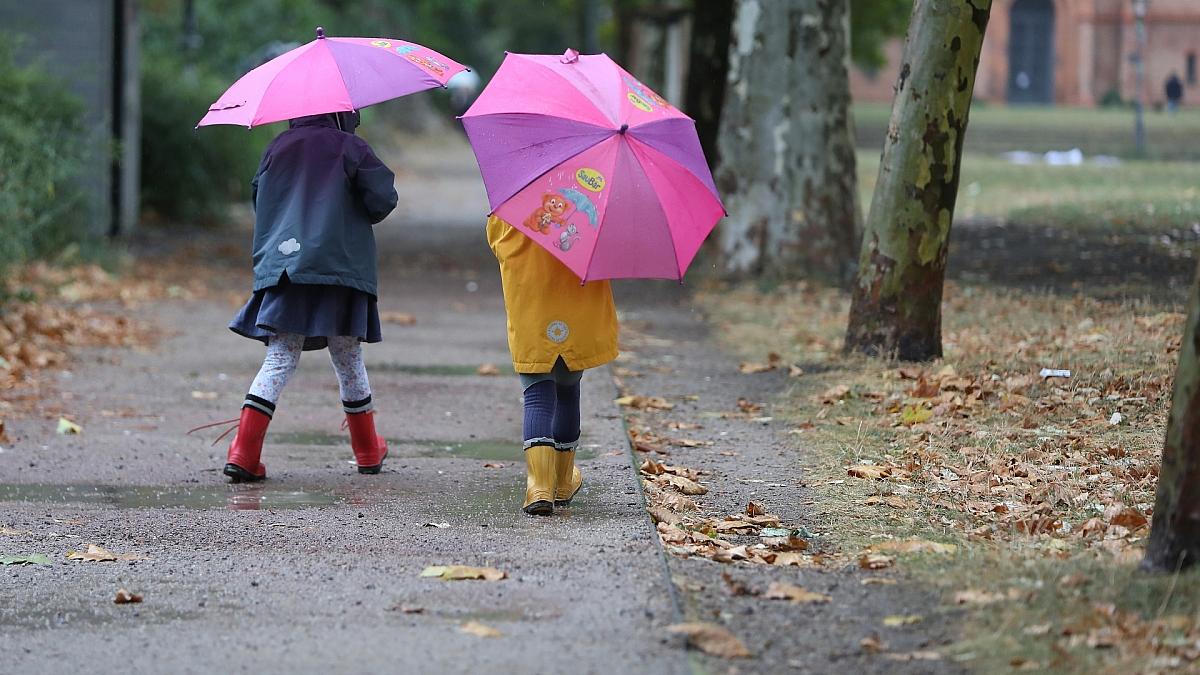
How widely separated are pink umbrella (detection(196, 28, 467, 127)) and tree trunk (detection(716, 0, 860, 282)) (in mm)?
8516

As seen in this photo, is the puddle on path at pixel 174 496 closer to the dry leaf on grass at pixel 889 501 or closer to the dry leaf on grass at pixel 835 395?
the dry leaf on grass at pixel 889 501

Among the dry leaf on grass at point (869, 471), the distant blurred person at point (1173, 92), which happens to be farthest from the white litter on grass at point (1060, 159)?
the dry leaf on grass at point (869, 471)

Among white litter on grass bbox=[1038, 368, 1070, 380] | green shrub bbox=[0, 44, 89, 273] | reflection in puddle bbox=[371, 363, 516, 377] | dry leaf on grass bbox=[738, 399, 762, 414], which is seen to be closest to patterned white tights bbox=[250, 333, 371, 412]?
dry leaf on grass bbox=[738, 399, 762, 414]

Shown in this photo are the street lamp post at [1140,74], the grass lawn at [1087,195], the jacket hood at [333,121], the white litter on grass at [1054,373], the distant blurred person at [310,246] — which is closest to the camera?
the distant blurred person at [310,246]

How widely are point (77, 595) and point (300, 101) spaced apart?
7.31 ft

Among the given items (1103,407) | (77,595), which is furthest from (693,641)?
(1103,407)

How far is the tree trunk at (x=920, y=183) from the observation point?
30.3 ft

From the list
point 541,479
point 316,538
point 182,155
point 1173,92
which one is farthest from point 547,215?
point 1173,92

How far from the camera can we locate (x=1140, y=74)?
44469mm

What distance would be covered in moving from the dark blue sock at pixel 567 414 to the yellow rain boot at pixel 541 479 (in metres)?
0.12

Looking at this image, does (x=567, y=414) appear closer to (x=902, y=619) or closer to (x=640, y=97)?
(x=640, y=97)

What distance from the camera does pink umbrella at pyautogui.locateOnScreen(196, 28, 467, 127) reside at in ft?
20.8

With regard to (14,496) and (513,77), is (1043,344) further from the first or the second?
(14,496)

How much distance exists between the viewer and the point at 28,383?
368 inches
